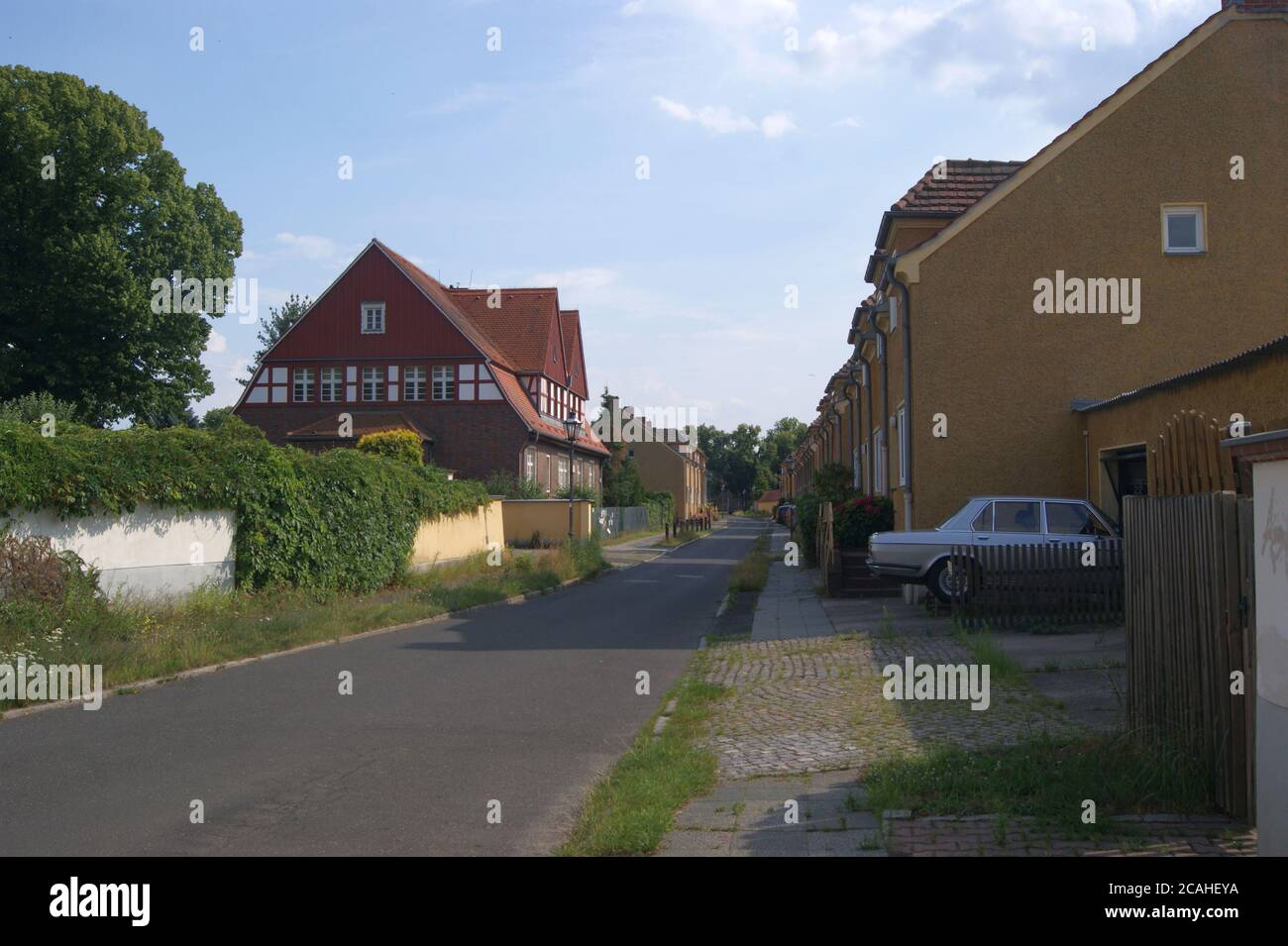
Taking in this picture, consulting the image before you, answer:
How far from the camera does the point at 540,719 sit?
9688 millimetres

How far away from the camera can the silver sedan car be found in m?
16.0

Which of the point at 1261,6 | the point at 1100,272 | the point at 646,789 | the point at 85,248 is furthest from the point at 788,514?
the point at 646,789

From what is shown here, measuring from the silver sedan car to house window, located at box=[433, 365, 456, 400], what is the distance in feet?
104

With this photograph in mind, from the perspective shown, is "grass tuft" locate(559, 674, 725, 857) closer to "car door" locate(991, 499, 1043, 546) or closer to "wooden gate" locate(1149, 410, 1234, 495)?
"wooden gate" locate(1149, 410, 1234, 495)

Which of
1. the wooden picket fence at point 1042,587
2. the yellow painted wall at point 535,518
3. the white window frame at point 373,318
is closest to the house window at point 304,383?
the white window frame at point 373,318

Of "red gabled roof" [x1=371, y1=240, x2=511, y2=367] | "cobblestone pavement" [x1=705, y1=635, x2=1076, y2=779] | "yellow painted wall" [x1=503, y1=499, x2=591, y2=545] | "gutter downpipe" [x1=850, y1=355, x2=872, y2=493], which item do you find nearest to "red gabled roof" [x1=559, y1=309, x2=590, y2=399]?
"red gabled roof" [x1=371, y1=240, x2=511, y2=367]

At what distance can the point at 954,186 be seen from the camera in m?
21.4

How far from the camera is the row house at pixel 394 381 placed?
148 feet

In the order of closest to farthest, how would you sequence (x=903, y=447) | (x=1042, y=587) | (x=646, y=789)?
(x=646, y=789) → (x=1042, y=587) → (x=903, y=447)

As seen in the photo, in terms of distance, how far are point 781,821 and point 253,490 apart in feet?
43.3

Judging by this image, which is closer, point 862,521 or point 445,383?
point 862,521

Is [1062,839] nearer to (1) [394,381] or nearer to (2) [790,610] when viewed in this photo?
(2) [790,610]

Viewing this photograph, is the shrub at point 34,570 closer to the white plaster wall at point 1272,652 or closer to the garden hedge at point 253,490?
the garden hedge at point 253,490

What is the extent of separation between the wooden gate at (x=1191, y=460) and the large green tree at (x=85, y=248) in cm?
3568
